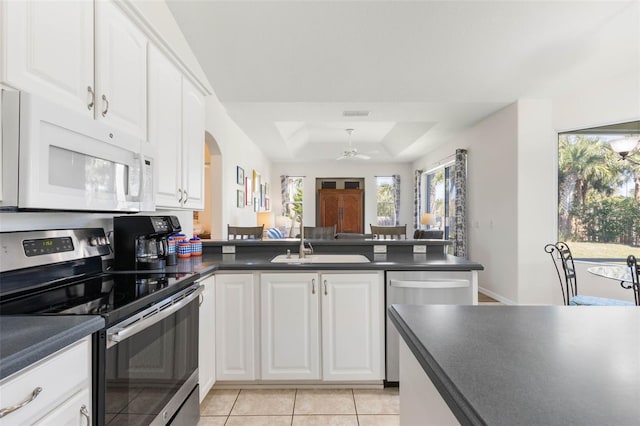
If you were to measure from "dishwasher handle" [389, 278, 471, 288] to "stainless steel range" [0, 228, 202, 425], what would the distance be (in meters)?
1.29

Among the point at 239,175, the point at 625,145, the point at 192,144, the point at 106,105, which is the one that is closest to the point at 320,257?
the point at 192,144

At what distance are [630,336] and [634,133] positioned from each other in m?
4.00

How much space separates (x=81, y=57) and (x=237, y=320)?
173 centimetres

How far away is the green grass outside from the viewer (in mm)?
3617

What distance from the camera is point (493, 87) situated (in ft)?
12.6

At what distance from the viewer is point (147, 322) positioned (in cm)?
129

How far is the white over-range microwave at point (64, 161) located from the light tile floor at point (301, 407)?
1.41 meters

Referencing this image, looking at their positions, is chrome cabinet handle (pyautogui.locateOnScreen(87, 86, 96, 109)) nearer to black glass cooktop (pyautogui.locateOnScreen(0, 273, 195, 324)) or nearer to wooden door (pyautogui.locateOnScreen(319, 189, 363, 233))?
black glass cooktop (pyautogui.locateOnScreen(0, 273, 195, 324))

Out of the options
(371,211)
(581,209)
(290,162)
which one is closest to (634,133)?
(581,209)

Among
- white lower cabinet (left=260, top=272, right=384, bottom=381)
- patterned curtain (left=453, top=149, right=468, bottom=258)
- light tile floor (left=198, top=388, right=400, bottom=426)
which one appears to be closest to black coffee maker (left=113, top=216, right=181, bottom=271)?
white lower cabinet (left=260, top=272, right=384, bottom=381)

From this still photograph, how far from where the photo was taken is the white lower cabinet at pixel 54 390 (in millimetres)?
753

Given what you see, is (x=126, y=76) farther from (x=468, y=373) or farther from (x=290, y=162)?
(x=290, y=162)

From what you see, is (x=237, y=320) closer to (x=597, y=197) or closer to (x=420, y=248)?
(x=420, y=248)

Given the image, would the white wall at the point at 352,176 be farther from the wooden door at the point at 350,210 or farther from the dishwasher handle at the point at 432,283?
the dishwasher handle at the point at 432,283
